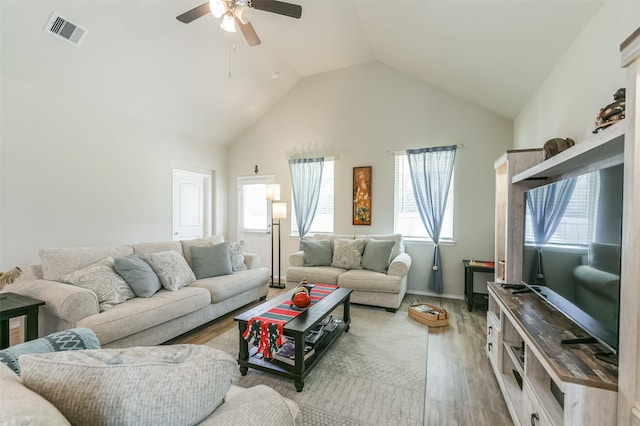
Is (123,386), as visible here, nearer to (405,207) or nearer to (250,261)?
(250,261)

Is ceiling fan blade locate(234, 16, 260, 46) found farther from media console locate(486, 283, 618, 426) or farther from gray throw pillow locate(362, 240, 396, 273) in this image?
media console locate(486, 283, 618, 426)

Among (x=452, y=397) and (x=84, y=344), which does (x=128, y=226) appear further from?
(x=452, y=397)

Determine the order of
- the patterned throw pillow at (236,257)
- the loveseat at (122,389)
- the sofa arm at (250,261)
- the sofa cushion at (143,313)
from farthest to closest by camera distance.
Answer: the sofa arm at (250,261), the patterned throw pillow at (236,257), the sofa cushion at (143,313), the loveseat at (122,389)

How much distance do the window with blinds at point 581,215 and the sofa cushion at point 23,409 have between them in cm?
190

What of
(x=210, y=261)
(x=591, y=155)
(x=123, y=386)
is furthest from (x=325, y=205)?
(x=123, y=386)

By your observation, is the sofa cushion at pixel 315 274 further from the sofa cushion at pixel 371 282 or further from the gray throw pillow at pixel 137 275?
the gray throw pillow at pixel 137 275

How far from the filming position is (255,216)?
558 cm

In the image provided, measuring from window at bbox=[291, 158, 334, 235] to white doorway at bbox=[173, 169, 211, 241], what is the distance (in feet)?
7.01

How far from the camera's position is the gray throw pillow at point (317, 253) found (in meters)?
4.09

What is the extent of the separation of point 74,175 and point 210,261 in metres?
1.94

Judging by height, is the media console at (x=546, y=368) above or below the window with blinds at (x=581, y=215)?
below

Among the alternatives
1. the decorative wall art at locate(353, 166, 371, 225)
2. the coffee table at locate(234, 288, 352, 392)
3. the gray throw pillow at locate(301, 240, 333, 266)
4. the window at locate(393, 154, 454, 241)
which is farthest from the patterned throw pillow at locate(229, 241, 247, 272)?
the window at locate(393, 154, 454, 241)

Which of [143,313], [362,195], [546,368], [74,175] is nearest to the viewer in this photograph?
[546,368]

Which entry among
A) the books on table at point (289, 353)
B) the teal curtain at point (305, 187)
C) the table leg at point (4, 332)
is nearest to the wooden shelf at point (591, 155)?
the books on table at point (289, 353)
